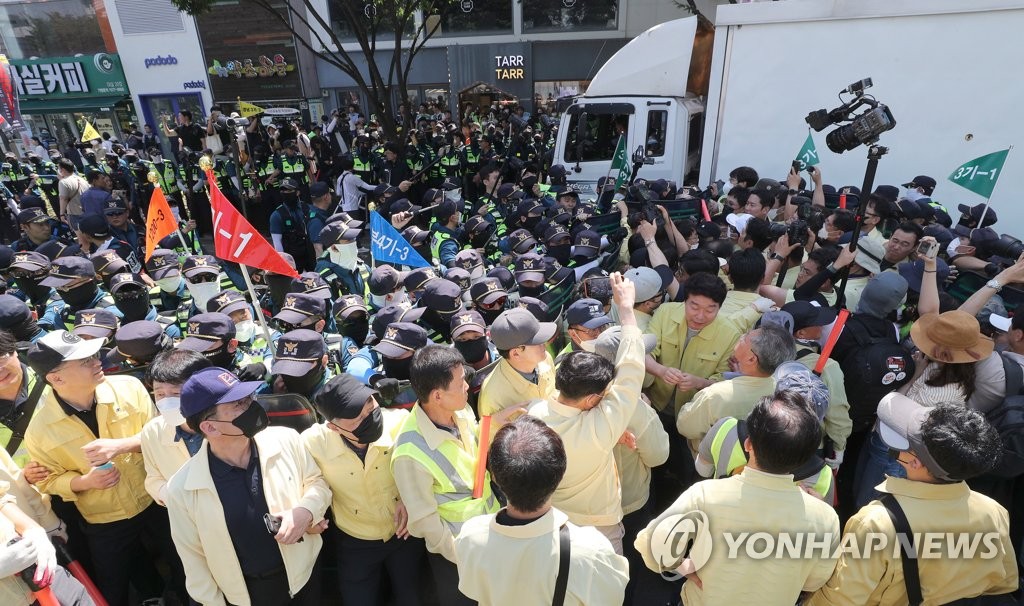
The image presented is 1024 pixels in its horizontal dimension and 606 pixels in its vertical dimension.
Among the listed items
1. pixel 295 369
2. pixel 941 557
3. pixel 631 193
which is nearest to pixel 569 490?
pixel 941 557

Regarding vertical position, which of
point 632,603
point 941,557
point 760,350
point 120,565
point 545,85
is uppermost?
point 545,85

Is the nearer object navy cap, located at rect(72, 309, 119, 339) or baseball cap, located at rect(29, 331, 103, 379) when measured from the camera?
baseball cap, located at rect(29, 331, 103, 379)

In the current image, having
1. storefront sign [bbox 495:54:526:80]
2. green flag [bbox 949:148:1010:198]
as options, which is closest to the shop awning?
storefront sign [bbox 495:54:526:80]

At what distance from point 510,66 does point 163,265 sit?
2005 centimetres

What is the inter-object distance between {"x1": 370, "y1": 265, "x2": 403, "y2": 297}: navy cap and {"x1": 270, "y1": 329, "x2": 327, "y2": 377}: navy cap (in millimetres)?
1311

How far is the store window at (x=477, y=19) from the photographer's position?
73.0 feet

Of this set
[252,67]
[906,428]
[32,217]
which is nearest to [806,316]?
[906,428]

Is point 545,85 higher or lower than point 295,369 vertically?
higher

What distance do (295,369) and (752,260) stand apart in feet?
10.0

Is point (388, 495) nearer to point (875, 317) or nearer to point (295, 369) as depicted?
point (295, 369)

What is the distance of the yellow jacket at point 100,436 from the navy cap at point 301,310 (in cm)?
97

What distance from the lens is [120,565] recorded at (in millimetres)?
2971

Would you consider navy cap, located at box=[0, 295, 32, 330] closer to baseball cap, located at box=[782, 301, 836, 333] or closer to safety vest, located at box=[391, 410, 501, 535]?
safety vest, located at box=[391, 410, 501, 535]

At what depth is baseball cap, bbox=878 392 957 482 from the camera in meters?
1.85
